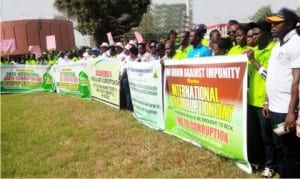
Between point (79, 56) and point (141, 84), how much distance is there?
31.8 ft

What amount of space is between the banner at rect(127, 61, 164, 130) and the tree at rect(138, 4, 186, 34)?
71.4ft

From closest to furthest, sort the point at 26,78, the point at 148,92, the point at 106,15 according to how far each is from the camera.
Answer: the point at 148,92
the point at 26,78
the point at 106,15

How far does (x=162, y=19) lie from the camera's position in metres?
57.1

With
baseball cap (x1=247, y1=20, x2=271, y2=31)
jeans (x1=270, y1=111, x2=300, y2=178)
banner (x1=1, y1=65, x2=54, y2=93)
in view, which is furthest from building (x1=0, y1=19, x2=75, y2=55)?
jeans (x1=270, y1=111, x2=300, y2=178)

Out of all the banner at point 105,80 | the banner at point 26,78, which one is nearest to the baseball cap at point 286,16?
the banner at point 105,80

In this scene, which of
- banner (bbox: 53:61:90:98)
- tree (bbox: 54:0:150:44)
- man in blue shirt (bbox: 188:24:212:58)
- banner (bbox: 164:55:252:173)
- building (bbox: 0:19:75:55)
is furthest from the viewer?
building (bbox: 0:19:75:55)

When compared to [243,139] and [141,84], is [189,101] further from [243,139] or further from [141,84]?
[141,84]

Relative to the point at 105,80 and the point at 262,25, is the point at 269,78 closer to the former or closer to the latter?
the point at 262,25

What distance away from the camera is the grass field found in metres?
5.64

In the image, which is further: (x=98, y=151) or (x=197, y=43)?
(x=197, y=43)

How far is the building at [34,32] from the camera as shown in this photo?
46.8 metres

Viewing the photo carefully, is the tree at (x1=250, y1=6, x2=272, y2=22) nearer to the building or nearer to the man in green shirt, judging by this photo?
the man in green shirt

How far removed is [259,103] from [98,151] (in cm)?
264

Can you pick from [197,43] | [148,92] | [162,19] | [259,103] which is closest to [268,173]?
[259,103]
